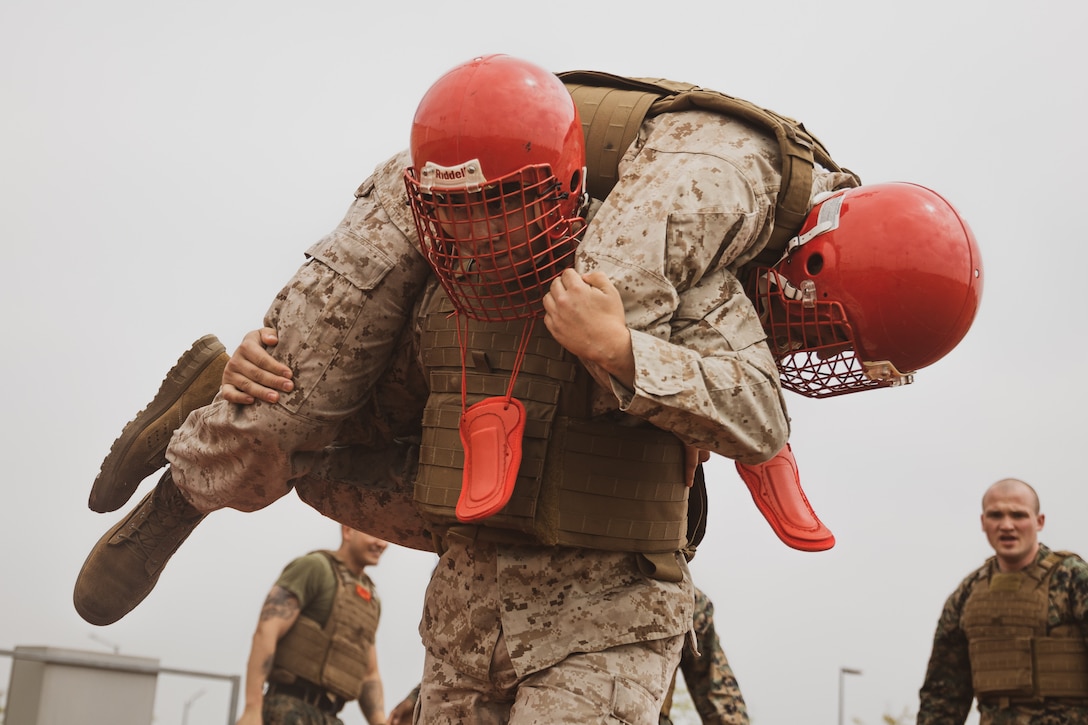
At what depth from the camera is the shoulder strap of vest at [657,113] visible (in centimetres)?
265

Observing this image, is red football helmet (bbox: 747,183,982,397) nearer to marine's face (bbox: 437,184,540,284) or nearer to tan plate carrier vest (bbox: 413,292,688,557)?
tan plate carrier vest (bbox: 413,292,688,557)

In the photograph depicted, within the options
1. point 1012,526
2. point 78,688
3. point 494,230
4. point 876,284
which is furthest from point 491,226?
point 1012,526

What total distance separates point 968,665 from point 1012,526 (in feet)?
2.21

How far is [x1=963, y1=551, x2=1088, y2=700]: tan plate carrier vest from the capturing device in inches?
216

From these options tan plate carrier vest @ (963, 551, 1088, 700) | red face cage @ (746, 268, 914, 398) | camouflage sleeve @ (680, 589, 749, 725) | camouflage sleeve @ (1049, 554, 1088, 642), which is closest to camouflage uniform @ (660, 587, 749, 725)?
camouflage sleeve @ (680, 589, 749, 725)

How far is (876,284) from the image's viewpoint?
259cm

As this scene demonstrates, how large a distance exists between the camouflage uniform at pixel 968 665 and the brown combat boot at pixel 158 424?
12.4 feet

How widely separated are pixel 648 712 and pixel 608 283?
84 cm

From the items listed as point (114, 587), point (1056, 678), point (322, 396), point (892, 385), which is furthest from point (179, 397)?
point (1056, 678)

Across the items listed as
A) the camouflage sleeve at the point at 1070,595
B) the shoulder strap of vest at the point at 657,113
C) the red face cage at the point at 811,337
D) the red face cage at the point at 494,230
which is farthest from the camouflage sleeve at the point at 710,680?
the red face cage at the point at 494,230

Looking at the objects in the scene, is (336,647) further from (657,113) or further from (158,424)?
(657,113)

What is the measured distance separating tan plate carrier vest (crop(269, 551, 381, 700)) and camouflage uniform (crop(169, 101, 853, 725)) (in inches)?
131

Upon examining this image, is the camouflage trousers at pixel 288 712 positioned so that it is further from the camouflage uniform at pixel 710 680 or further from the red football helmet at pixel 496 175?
the red football helmet at pixel 496 175

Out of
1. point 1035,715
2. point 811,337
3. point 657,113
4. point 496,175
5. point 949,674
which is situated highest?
point 657,113
